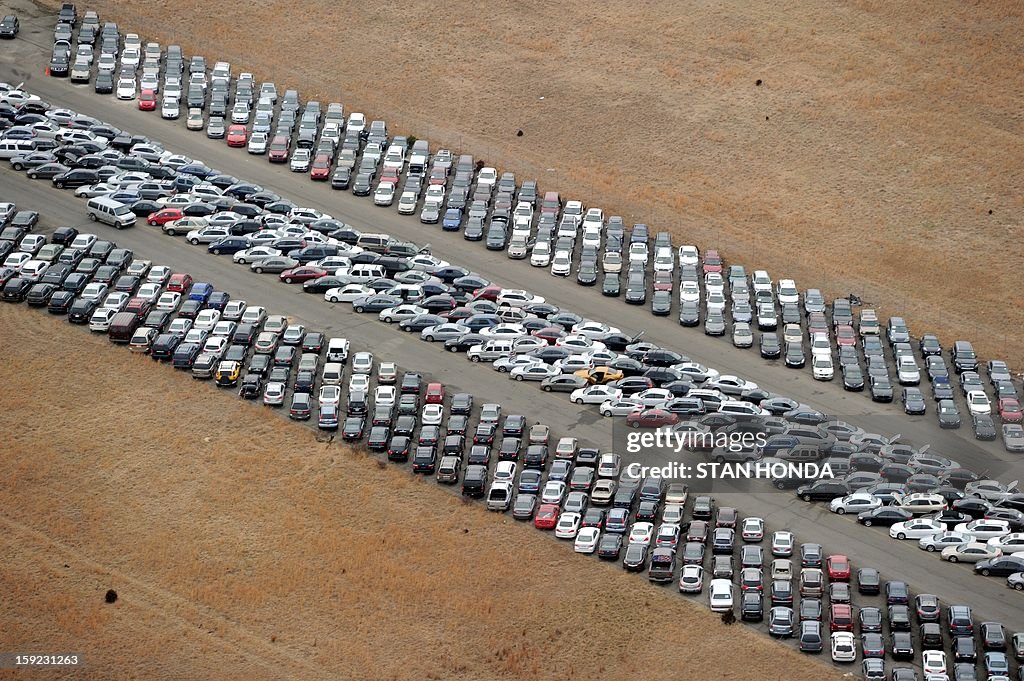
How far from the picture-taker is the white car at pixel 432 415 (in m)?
117

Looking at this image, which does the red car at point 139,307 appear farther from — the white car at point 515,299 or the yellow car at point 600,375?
the yellow car at point 600,375

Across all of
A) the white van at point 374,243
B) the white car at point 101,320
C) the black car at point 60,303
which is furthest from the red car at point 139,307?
the white van at point 374,243

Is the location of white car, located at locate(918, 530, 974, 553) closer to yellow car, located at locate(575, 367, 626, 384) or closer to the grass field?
yellow car, located at locate(575, 367, 626, 384)

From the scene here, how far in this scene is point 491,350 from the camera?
4924 inches

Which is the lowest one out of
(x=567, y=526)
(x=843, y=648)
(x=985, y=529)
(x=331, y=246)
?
(x=331, y=246)

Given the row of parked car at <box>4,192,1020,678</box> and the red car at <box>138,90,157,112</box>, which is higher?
the row of parked car at <box>4,192,1020,678</box>

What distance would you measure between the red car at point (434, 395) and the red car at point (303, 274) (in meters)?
17.1

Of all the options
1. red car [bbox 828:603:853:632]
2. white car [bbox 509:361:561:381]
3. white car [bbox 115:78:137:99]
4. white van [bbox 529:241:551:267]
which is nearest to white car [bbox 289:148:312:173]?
white car [bbox 115:78:137:99]

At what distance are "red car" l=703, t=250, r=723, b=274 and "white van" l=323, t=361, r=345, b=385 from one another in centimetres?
2997

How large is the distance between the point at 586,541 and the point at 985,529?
73.4 feet

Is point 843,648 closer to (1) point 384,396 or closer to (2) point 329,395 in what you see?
(1) point 384,396

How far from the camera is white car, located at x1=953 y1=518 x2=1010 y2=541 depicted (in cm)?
10781

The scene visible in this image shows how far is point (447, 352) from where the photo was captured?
12612cm

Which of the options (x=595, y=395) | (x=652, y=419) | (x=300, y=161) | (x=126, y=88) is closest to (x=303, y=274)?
(x=300, y=161)
